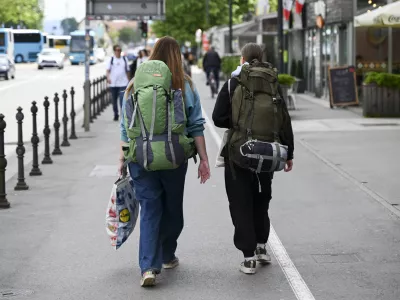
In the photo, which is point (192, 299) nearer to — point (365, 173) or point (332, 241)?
point (332, 241)

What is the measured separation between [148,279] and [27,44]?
97508mm

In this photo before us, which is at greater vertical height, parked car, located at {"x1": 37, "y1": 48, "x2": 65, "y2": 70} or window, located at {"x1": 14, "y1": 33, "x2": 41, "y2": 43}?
window, located at {"x1": 14, "y1": 33, "x2": 41, "y2": 43}

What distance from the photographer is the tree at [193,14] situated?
84700mm

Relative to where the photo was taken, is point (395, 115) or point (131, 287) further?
point (395, 115)

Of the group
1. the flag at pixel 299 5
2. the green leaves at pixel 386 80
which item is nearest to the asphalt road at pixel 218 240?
the green leaves at pixel 386 80

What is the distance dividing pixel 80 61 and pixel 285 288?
A: 316 feet

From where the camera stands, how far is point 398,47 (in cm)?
2753

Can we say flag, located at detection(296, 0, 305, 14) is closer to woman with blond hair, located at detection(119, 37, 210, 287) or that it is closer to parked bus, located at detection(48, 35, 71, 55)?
woman with blond hair, located at detection(119, 37, 210, 287)

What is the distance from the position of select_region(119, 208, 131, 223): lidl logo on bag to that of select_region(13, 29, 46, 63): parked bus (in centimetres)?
9340

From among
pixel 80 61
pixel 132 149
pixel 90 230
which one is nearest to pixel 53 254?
pixel 90 230

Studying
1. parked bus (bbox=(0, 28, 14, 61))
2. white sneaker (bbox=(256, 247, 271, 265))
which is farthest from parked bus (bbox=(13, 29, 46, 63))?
white sneaker (bbox=(256, 247, 271, 265))

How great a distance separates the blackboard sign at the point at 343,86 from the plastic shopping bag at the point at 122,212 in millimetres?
20204

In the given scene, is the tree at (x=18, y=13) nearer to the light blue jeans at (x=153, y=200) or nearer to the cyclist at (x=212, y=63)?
the cyclist at (x=212, y=63)

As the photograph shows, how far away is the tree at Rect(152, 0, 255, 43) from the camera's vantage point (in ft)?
278
